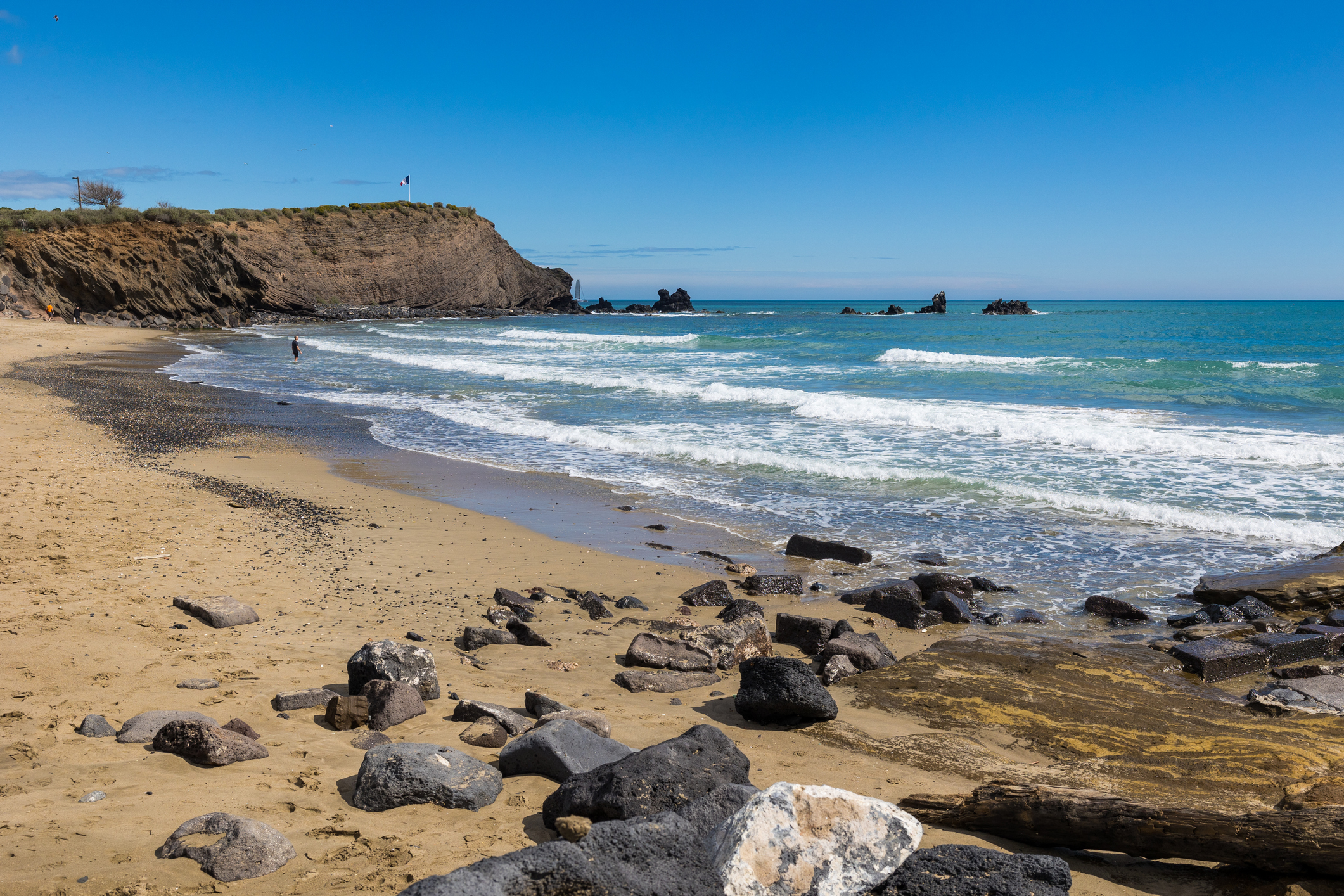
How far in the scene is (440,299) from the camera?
80125 millimetres

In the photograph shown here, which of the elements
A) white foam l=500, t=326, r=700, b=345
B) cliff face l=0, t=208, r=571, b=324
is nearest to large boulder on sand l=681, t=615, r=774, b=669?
white foam l=500, t=326, r=700, b=345

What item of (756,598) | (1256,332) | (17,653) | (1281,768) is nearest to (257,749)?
(17,653)

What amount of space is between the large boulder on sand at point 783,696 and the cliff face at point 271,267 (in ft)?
198

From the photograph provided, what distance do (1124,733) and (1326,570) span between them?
4.43 meters

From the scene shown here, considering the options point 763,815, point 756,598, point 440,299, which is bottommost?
point 756,598

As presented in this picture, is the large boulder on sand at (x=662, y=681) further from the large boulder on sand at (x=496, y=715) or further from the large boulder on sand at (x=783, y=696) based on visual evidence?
the large boulder on sand at (x=496, y=715)

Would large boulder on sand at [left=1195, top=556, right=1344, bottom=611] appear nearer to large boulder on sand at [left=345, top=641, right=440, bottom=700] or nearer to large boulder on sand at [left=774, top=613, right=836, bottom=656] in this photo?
large boulder on sand at [left=774, top=613, right=836, bottom=656]

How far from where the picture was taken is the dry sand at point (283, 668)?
3.00 metres

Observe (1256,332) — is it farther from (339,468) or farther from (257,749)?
(257,749)

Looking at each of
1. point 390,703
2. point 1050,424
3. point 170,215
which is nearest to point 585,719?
point 390,703

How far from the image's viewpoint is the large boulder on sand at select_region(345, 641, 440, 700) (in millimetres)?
4496

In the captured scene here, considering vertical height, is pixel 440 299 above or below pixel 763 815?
above

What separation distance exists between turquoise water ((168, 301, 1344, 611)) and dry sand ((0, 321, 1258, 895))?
2.82m

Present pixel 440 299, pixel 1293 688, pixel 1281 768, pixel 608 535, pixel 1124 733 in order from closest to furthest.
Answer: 1. pixel 1281 768
2. pixel 1124 733
3. pixel 1293 688
4. pixel 608 535
5. pixel 440 299
